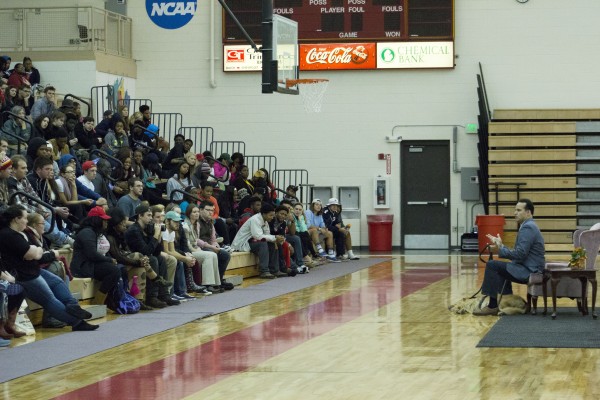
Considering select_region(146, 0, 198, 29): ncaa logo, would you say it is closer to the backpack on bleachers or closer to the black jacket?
the black jacket

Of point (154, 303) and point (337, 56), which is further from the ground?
point (337, 56)

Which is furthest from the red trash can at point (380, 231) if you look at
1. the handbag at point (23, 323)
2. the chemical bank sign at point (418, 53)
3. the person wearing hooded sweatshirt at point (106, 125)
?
the handbag at point (23, 323)

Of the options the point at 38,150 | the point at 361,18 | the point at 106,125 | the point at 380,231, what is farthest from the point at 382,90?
the point at 38,150

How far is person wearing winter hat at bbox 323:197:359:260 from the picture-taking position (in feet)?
77.4

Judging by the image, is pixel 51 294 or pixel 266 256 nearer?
pixel 51 294

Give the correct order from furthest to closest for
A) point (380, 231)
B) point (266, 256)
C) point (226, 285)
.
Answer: point (380, 231) → point (266, 256) → point (226, 285)

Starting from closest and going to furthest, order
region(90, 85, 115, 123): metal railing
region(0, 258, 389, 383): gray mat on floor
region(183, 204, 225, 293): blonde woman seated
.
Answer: region(0, 258, 389, 383): gray mat on floor, region(183, 204, 225, 293): blonde woman seated, region(90, 85, 115, 123): metal railing

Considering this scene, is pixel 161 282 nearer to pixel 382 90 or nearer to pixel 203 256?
pixel 203 256

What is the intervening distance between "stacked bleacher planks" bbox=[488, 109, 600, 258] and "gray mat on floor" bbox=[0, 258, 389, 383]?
8.30 metres

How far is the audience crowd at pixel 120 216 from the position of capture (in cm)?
1167

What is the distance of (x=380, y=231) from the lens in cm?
2622

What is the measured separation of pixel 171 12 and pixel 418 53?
9.81 metres

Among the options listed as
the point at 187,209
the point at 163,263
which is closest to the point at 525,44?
the point at 187,209

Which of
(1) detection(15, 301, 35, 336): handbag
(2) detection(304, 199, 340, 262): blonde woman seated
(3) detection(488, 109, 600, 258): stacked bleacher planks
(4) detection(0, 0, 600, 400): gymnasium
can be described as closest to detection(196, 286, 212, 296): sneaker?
(1) detection(15, 301, 35, 336): handbag
